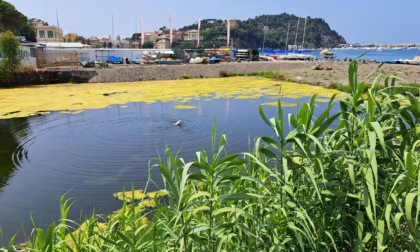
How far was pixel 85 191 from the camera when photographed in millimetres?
4281

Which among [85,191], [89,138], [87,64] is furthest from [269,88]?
[87,64]

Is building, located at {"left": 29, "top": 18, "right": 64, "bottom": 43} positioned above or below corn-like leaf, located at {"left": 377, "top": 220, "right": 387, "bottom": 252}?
above

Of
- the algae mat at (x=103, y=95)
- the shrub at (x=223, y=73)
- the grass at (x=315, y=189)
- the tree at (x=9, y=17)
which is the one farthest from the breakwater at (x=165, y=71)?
the tree at (x=9, y=17)

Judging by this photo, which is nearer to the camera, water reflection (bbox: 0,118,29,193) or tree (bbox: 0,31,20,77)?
water reflection (bbox: 0,118,29,193)

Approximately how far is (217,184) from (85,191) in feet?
11.0

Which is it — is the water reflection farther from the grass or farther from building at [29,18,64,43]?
building at [29,18,64,43]

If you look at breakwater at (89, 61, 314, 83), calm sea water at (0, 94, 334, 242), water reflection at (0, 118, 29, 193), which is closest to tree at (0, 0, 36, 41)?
breakwater at (89, 61, 314, 83)

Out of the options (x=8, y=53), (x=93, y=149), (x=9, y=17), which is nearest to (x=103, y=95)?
(x=8, y=53)

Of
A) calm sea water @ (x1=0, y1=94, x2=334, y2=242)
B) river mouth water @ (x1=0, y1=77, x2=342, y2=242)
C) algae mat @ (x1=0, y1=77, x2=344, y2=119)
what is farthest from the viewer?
algae mat @ (x1=0, y1=77, x2=344, y2=119)

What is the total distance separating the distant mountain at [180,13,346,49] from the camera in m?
91.9

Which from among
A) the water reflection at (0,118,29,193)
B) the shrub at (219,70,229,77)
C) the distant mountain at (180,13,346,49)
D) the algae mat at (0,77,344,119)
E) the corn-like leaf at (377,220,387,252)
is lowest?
the water reflection at (0,118,29,193)

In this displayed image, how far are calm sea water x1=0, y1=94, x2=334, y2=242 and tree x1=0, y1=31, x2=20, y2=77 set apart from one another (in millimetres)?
7201

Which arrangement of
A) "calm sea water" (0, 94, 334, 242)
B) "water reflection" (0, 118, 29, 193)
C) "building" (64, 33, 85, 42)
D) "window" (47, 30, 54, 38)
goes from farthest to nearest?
"building" (64, 33, 85, 42)
"window" (47, 30, 54, 38)
"water reflection" (0, 118, 29, 193)
"calm sea water" (0, 94, 334, 242)

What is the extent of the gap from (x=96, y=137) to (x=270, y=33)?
111017 millimetres
